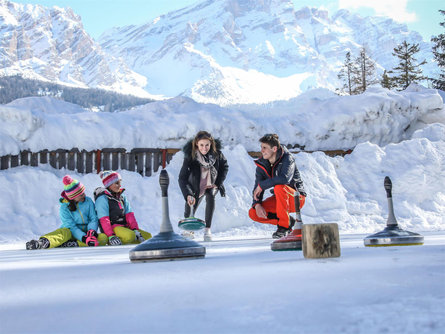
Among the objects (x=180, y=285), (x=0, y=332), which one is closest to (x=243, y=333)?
(x=0, y=332)

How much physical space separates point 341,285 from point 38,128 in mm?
10365

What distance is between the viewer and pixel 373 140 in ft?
47.7

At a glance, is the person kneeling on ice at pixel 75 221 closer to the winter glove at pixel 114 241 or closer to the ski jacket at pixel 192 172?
the winter glove at pixel 114 241

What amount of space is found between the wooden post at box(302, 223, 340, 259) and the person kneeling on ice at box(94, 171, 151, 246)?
11.9 ft

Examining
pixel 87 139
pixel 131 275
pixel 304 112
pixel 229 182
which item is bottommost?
pixel 131 275

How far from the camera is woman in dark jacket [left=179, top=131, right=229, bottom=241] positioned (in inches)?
253

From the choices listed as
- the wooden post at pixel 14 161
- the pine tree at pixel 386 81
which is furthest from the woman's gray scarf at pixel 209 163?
the pine tree at pixel 386 81

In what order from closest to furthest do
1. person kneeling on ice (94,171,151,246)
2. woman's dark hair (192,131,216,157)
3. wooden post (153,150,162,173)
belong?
person kneeling on ice (94,171,151,246) < woman's dark hair (192,131,216,157) < wooden post (153,150,162,173)

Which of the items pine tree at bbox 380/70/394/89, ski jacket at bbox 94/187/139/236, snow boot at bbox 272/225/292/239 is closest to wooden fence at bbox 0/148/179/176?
ski jacket at bbox 94/187/139/236

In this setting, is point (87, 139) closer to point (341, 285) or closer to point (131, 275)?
point (131, 275)

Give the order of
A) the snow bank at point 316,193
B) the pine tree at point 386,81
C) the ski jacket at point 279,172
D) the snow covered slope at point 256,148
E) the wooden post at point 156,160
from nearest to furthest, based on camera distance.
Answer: the ski jacket at point 279,172
the snow bank at point 316,193
the snow covered slope at point 256,148
the wooden post at point 156,160
the pine tree at point 386,81

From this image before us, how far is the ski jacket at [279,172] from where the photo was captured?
5.65m

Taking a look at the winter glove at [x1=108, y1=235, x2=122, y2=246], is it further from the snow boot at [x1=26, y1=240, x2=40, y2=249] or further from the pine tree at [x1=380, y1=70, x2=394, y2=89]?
the pine tree at [x1=380, y1=70, x2=394, y2=89]

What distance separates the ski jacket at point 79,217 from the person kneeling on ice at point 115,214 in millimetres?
123
